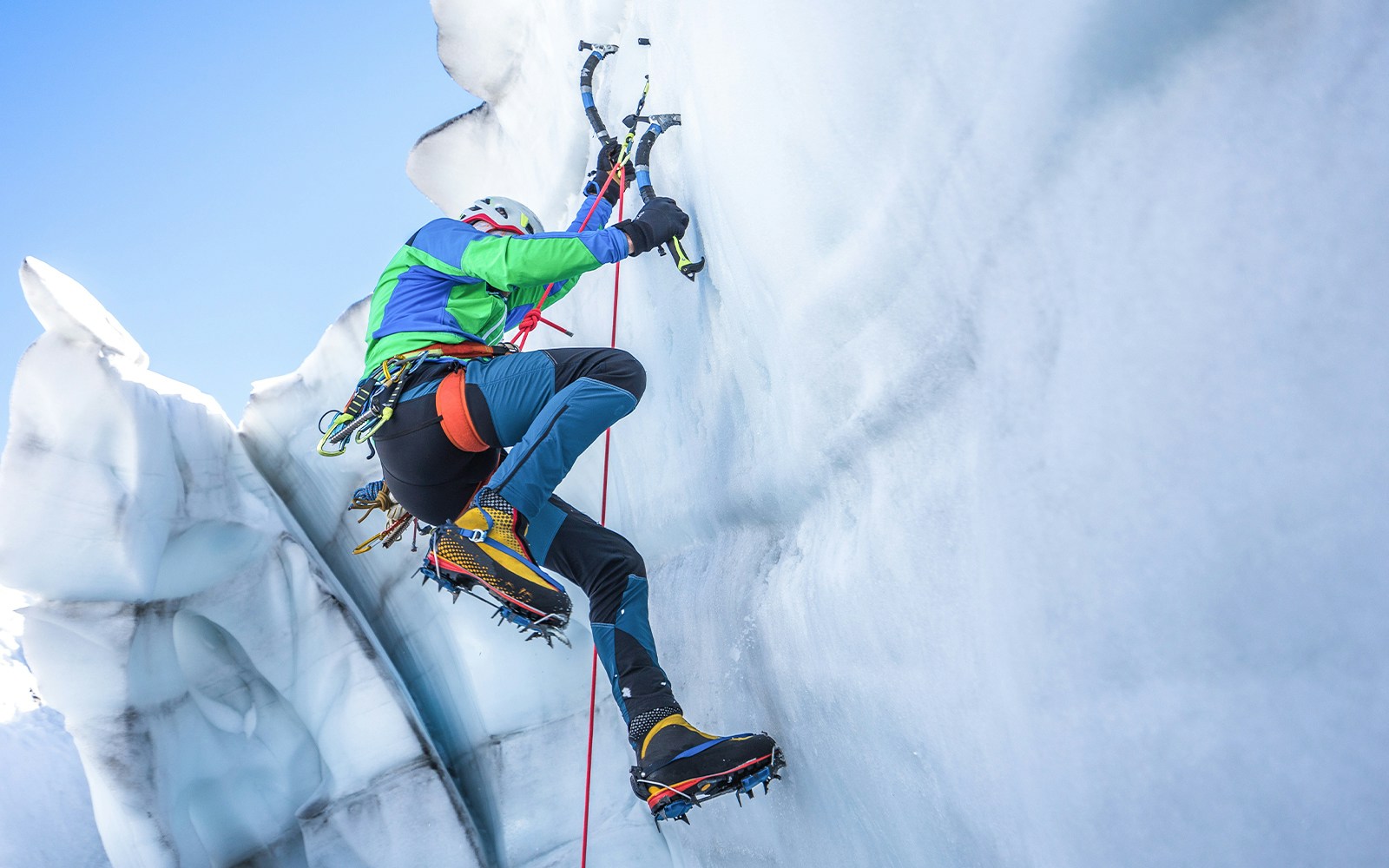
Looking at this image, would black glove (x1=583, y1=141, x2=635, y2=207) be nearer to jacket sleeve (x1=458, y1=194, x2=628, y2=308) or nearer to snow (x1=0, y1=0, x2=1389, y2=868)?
snow (x1=0, y1=0, x2=1389, y2=868)

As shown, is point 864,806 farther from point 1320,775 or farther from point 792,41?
point 792,41

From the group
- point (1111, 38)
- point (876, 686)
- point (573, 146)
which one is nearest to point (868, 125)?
point (1111, 38)

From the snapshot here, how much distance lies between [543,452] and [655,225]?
2.52 ft

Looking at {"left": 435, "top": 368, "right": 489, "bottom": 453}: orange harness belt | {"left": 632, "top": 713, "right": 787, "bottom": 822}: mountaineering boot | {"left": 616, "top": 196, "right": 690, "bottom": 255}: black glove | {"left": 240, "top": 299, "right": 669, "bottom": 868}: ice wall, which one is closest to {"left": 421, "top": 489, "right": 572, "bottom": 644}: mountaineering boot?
{"left": 435, "top": 368, "right": 489, "bottom": 453}: orange harness belt

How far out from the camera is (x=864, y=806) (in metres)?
1.88

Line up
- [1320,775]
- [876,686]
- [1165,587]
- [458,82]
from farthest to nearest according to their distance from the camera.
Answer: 1. [458,82]
2. [876,686]
3. [1165,587]
4. [1320,775]

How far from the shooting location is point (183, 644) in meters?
4.29

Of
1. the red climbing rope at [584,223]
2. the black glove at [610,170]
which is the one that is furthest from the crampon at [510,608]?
the black glove at [610,170]

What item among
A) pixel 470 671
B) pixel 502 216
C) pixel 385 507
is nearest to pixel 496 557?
pixel 502 216

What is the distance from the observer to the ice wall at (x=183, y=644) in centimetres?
379

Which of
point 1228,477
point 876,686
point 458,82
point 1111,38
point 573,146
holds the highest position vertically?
point 458,82

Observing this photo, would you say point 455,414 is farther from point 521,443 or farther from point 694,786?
point 694,786

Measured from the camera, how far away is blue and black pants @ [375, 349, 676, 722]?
2.18 m

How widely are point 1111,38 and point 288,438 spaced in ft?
15.7
